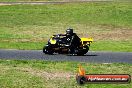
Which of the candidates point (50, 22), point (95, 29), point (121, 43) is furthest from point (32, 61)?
point (50, 22)

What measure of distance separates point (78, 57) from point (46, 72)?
6.59 meters

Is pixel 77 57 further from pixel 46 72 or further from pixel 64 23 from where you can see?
pixel 64 23

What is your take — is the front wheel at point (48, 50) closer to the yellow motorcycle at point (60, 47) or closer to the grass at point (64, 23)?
the yellow motorcycle at point (60, 47)

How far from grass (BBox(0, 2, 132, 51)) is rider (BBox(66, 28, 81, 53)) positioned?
4.83 meters

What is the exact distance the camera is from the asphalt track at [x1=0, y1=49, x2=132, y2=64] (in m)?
27.1

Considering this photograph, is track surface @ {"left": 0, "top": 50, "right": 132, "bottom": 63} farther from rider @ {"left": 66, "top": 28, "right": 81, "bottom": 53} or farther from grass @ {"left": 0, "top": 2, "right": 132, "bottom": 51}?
grass @ {"left": 0, "top": 2, "right": 132, "bottom": 51}

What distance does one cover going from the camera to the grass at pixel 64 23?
38219 mm

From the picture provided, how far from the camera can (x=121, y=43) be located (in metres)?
37.7

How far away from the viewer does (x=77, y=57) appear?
93.2 ft

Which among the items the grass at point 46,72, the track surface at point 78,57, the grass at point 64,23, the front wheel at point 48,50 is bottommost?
the grass at point 64,23

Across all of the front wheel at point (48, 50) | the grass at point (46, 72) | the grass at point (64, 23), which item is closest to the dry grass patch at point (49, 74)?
the grass at point (46, 72)

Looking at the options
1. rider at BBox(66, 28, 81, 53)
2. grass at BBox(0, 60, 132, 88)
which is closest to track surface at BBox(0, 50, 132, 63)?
rider at BBox(66, 28, 81, 53)

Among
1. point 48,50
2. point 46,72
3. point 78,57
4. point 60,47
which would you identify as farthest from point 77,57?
point 46,72

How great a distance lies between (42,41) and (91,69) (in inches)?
608
